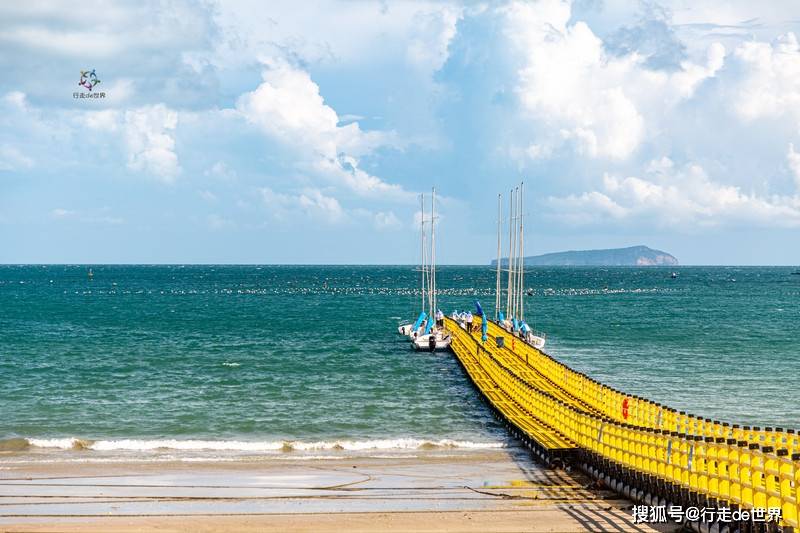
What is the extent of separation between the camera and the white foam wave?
103 feet

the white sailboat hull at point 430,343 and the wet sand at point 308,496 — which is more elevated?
the white sailboat hull at point 430,343

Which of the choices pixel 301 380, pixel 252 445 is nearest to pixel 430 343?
pixel 301 380

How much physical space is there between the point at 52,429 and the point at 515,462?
18059 millimetres

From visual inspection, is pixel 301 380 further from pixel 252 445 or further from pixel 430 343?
pixel 252 445

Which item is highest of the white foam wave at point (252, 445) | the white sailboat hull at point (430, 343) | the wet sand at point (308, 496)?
the white sailboat hull at point (430, 343)

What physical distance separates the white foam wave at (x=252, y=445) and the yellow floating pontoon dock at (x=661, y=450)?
2.74m

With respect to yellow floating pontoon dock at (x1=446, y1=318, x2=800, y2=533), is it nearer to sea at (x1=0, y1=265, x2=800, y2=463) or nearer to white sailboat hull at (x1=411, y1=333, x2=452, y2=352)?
sea at (x1=0, y1=265, x2=800, y2=463)

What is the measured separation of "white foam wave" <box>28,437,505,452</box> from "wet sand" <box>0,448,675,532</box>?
96.9 inches

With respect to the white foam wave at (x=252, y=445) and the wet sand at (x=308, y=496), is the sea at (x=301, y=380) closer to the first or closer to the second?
the white foam wave at (x=252, y=445)

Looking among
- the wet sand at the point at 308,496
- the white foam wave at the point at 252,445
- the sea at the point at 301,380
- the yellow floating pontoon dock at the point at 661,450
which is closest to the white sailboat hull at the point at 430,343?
the sea at the point at 301,380

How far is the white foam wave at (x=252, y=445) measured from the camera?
31.3 metres

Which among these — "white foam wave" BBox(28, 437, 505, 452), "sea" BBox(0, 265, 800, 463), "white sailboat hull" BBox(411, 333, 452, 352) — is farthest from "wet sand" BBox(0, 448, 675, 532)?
"white sailboat hull" BBox(411, 333, 452, 352)

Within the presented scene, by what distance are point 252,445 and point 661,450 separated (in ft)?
53.8

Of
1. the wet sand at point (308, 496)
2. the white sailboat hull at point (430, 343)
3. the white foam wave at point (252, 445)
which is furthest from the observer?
the white sailboat hull at point (430, 343)
